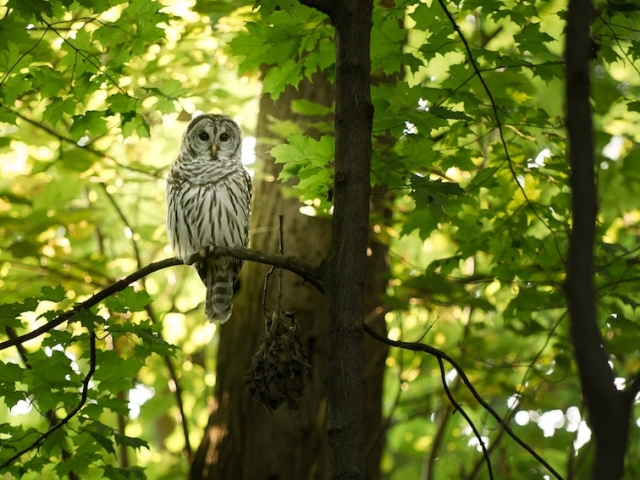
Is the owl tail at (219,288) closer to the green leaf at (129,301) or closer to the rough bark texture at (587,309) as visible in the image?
the green leaf at (129,301)

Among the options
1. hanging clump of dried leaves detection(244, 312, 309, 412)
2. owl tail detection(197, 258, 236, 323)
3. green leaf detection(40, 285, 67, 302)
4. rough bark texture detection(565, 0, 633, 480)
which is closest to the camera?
rough bark texture detection(565, 0, 633, 480)

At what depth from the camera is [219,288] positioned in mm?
5152

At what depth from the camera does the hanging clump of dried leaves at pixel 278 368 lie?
8.46ft

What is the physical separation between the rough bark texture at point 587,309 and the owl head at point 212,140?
414cm

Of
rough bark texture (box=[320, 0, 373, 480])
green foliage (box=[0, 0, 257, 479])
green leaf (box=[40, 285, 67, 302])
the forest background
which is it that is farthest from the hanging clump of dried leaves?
green leaf (box=[40, 285, 67, 302])

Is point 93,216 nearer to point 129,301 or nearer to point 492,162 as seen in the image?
point 129,301

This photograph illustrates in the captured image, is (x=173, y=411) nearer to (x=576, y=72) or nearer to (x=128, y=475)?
(x=128, y=475)

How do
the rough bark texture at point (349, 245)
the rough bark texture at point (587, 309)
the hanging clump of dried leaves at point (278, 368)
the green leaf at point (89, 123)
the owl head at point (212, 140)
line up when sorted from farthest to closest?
the owl head at point (212, 140), the green leaf at point (89, 123), the hanging clump of dried leaves at point (278, 368), the rough bark texture at point (349, 245), the rough bark texture at point (587, 309)

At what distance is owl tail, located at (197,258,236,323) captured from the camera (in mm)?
5113

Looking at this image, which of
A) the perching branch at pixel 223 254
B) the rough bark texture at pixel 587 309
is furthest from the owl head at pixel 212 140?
the rough bark texture at pixel 587 309

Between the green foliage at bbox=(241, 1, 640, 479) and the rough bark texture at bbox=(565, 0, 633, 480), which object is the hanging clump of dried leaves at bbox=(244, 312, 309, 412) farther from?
the rough bark texture at bbox=(565, 0, 633, 480)

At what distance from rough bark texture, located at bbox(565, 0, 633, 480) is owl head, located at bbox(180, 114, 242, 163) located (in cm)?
414

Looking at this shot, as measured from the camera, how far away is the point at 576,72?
4.48ft

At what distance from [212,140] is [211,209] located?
610 mm
